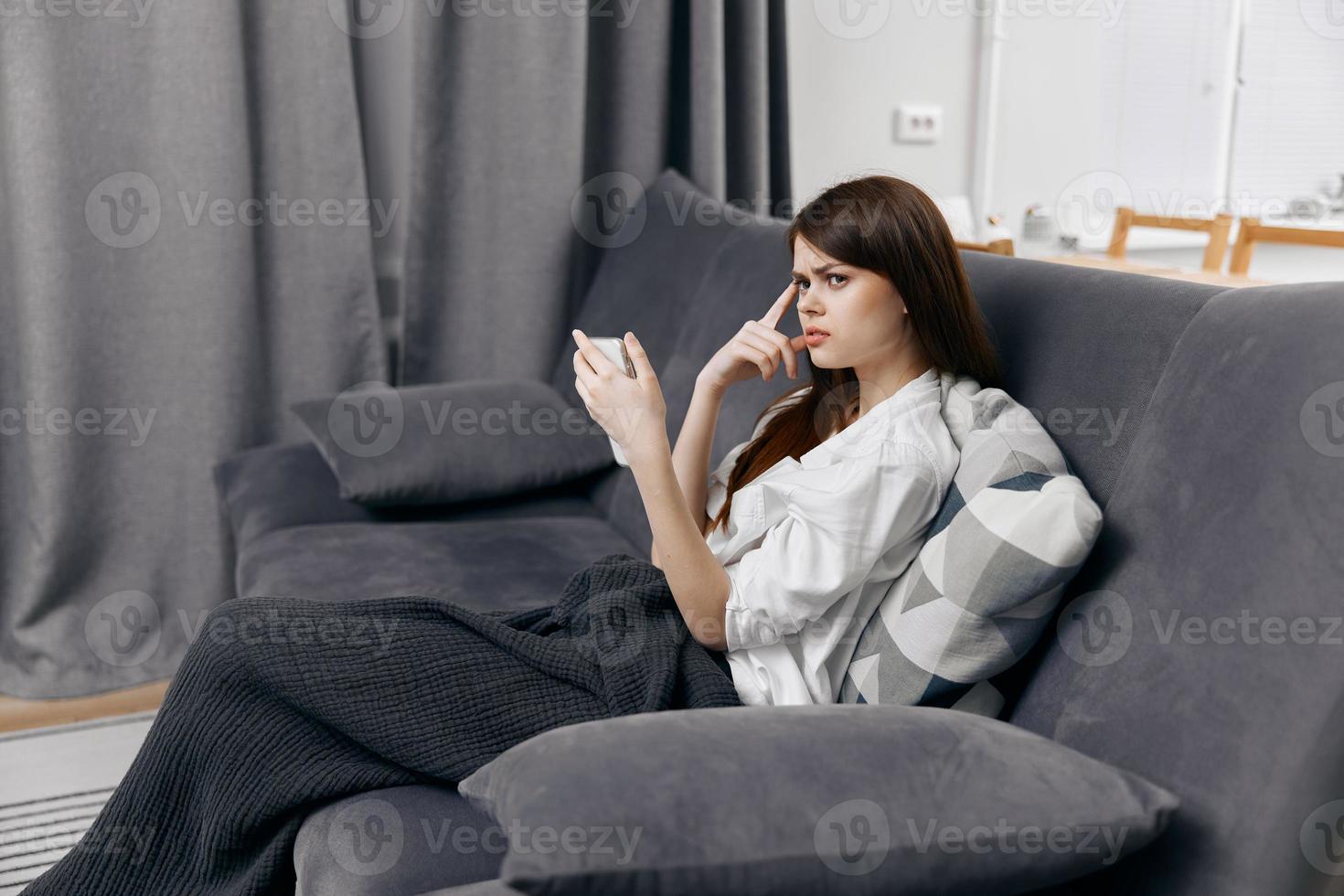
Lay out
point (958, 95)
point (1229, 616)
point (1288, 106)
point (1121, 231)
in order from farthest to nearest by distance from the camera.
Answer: point (1288, 106)
point (958, 95)
point (1121, 231)
point (1229, 616)

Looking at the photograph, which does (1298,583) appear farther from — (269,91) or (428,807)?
(269,91)

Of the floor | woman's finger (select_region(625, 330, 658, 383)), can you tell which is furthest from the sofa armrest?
woman's finger (select_region(625, 330, 658, 383))

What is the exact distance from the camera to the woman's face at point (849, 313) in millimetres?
1283

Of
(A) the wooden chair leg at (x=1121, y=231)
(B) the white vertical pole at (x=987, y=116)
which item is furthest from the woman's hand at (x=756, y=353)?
(B) the white vertical pole at (x=987, y=116)

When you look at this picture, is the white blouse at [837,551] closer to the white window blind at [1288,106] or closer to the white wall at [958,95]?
the white wall at [958,95]

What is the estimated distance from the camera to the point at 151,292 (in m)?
2.34

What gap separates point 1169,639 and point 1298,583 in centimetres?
12

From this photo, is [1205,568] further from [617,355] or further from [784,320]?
[784,320]

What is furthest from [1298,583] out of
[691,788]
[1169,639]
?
[691,788]

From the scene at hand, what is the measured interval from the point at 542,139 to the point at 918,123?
1082 mm

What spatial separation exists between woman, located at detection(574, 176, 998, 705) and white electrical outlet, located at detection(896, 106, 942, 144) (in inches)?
72.7

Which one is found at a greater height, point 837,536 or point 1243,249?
point 1243,249

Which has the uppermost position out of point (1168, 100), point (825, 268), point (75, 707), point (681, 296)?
point (1168, 100)

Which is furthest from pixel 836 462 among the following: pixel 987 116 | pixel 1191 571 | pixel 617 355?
pixel 987 116
